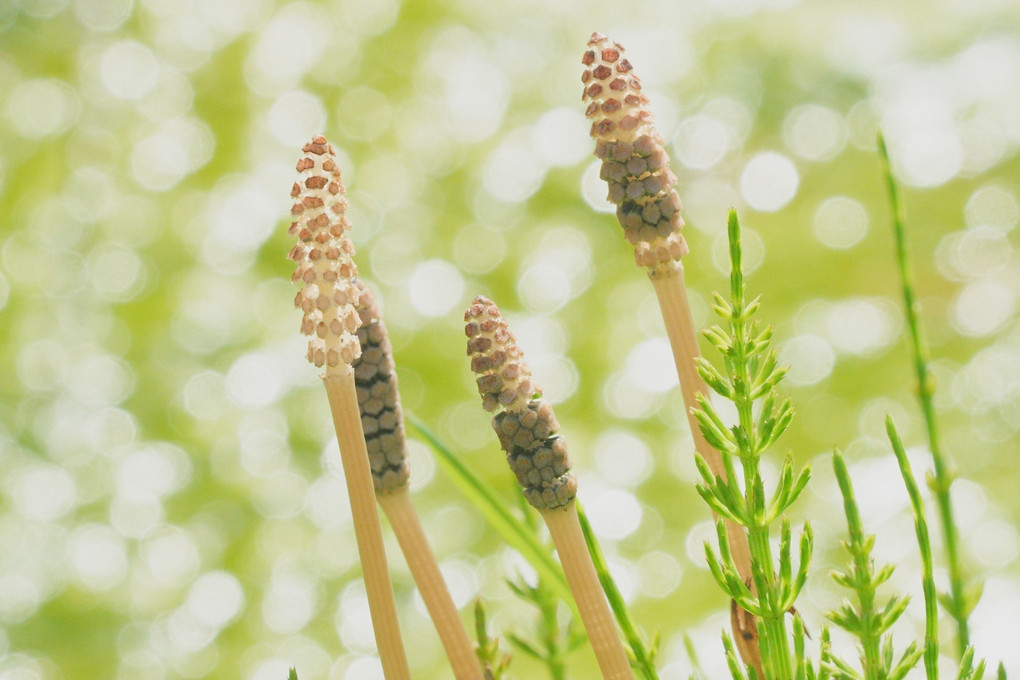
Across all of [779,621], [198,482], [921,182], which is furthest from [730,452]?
[921,182]

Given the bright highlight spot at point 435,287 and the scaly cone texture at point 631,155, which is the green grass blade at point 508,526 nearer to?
the scaly cone texture at point 631,155

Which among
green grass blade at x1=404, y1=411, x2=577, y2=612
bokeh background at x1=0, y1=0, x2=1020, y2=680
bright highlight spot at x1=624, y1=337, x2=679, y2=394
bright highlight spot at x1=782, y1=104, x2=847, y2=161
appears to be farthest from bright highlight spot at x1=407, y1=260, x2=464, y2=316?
green grass blade at x1=404, y1=411, x2=577, y2=612

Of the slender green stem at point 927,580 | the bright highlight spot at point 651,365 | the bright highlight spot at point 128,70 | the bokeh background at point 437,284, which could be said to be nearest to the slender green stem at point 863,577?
the slender green stem at point 927,580

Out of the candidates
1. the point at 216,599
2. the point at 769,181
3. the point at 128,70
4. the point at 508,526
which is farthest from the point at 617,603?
the point at 128,70

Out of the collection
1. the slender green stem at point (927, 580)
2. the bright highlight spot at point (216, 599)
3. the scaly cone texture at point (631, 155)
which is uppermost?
the scaly cone texture at point (631, 155)

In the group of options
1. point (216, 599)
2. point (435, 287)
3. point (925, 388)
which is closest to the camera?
point (925, 388)

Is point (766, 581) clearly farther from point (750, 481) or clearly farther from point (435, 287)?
point (435, 287)
